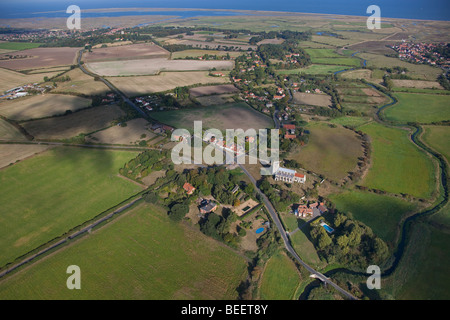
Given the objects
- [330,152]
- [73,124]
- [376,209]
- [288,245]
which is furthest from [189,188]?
[73,124]

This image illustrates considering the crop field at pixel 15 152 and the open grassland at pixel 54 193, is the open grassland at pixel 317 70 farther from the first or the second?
the crop field at pixel 15 152

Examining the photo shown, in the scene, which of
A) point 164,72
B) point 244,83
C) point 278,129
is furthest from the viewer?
point 164,72

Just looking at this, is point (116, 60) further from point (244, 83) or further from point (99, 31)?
point (99, 31)

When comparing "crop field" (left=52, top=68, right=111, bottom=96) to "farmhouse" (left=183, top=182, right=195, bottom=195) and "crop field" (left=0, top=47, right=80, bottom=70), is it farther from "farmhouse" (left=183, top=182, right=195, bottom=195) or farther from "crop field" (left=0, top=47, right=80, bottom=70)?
"farmhouse" (left=183, top=182, right=195, bottom=195)

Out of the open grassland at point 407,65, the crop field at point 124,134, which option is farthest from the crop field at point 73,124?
the open grassland at point 407,65

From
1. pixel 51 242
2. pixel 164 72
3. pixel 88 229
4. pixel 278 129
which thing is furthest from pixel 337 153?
pixel 164 72

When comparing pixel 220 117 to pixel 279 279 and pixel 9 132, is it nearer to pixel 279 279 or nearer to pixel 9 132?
pixel 279 279
